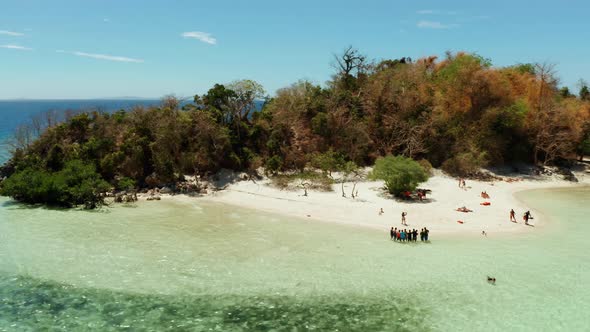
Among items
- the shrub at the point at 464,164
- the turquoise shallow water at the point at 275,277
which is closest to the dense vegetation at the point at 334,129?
the shrub at the point at 464,164

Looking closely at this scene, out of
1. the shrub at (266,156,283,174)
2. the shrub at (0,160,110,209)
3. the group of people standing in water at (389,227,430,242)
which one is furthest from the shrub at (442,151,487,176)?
the shrub at (0,160,110,209)

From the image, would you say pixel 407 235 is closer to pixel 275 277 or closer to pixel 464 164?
pixel 275 277

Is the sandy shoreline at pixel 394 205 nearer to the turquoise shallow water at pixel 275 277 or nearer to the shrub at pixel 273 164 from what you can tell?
the shrub at pixel 273 164

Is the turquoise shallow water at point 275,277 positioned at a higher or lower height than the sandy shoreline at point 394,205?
lower

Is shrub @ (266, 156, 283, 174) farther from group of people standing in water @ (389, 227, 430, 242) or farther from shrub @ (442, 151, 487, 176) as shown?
shrub @ (442, 151, 487, 176)

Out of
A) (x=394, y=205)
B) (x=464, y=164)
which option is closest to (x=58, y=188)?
(x=394, y=205)

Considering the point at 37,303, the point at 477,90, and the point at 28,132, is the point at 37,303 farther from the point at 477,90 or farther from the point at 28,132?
the point at 477,90

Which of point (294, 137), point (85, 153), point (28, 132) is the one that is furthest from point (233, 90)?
point (28, 132)
